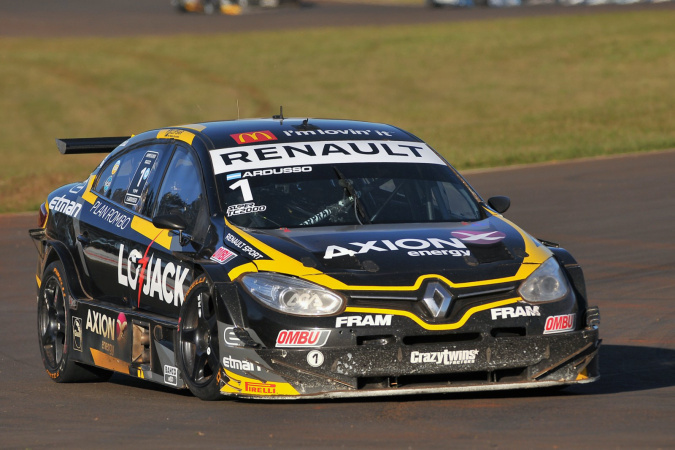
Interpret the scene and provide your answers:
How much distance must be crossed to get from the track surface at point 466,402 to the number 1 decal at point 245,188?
1176 millimetres

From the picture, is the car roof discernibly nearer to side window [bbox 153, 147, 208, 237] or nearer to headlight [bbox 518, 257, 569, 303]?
side window [bbox 153, 147, 208, 237]

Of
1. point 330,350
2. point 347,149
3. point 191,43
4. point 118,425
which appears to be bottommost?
point 191,43

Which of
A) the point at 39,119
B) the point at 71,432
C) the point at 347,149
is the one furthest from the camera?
the point at 39,119

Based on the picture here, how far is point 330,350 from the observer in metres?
6.85

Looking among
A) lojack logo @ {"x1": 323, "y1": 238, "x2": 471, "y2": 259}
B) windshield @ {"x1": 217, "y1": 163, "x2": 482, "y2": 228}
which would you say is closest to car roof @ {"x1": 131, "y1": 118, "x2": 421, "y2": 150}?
windshield @ {"x1": 217, "y1": 163, "x2": 482, "y2": 228}

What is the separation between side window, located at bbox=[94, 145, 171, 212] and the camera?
866 cm

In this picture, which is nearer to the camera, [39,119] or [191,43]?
[39,119]

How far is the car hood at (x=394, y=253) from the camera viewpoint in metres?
6.98

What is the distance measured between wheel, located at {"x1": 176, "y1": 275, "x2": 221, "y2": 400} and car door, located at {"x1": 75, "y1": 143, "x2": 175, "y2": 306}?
815mm

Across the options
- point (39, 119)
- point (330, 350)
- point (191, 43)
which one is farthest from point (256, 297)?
point (191, 43)

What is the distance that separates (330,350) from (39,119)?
30.2m

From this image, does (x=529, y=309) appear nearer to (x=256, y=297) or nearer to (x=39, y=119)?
(x=256, y=297)

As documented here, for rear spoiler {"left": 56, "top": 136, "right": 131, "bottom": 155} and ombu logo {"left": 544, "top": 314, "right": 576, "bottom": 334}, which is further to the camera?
rear spoiler {"left": 56, "top": 136, "right": 131, "bottom": 155}

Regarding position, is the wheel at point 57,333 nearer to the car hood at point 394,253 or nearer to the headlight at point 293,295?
the car hood at point 394,253
